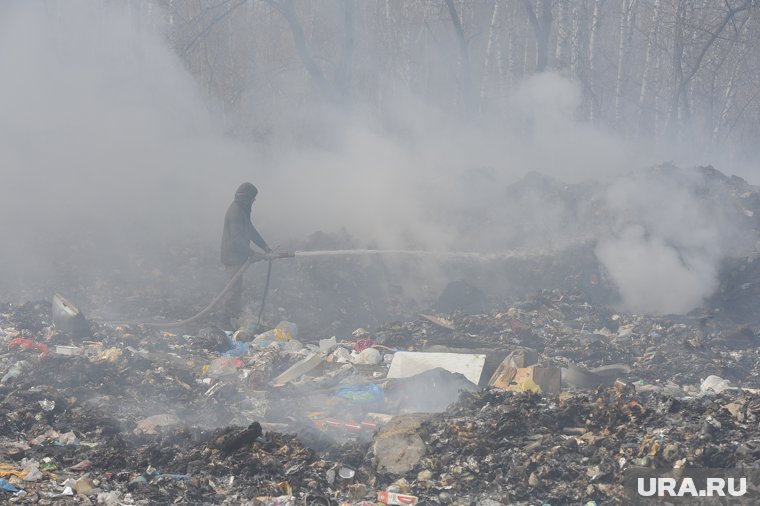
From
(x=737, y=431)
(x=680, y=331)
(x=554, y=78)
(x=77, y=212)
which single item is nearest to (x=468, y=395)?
(x=737, y=431)

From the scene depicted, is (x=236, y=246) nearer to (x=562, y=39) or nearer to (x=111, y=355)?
(x=111, y=355)

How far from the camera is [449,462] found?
5281 mm

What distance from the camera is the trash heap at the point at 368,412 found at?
16.1ft

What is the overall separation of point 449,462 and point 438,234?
28.7 feet

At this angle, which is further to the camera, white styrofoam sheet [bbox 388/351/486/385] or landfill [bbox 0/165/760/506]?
white styrofoam sheet [bbox 388/351/486/385]

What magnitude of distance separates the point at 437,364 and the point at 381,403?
0.90 metres

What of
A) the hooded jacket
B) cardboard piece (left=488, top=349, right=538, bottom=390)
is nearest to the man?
the hooded jacket

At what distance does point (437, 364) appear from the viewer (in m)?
7.89

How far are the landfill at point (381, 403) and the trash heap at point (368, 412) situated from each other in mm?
19

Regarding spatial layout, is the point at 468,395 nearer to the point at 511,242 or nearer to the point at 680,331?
the point at 680,331

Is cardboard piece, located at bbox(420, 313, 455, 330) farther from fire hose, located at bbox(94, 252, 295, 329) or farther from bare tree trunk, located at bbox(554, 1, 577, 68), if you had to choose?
bare tree trunk, located at bbox(554, 1, 577, 68)

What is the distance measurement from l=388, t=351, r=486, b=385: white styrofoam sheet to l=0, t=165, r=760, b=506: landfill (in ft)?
0.07

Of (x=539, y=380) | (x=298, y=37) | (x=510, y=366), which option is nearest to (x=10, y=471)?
(x=539, y=380)

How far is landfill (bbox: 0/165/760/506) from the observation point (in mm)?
4910
